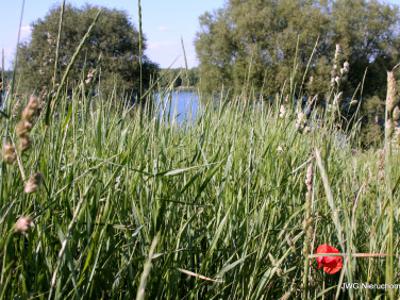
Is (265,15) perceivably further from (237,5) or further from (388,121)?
(388,121)

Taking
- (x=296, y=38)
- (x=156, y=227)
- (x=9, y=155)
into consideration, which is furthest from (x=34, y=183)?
(x=296, y=38)

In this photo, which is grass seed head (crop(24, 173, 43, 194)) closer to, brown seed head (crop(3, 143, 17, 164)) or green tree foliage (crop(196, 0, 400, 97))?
brown seed head (crop(3, 143, 17, 164))

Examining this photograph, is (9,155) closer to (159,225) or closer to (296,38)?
(159,225)

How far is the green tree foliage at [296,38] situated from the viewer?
26.0m

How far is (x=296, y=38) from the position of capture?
27.1 metres

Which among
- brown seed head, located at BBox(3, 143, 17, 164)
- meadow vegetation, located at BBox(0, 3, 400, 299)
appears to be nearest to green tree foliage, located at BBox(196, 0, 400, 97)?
meadow vegetation, located at BBox(0, 3, 400, 299)

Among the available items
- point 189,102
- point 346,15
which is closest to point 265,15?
point 346,15

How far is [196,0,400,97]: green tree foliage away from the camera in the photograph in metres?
26.0

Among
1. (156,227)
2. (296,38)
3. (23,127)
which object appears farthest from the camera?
(296,38)

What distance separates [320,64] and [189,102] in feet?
79.9

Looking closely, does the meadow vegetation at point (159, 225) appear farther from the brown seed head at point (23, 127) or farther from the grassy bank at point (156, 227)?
the brown seed head at point (23, 127)

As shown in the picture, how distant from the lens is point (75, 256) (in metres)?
0.97

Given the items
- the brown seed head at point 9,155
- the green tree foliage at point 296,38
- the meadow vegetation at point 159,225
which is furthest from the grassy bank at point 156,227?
A: the green tree foliage at point 296,38

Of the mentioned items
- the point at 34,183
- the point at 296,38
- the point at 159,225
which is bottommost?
Result: the point at 159,225
